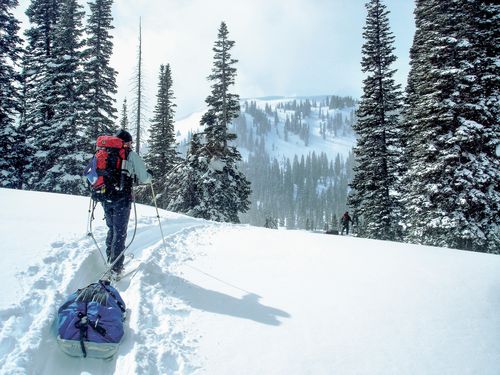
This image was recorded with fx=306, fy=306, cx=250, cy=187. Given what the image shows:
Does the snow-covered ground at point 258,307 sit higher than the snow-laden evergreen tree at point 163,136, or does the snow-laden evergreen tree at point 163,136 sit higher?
the snow-laden evergreen tree at point 163,136

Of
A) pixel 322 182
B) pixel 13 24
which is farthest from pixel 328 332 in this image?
pixel 322 182

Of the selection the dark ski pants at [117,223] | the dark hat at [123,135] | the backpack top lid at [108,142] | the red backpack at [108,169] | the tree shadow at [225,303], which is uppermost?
the dark hat at [123,135]

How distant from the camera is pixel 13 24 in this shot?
20.1 metres

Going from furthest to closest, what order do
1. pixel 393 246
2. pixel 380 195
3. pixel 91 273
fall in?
pixel 380 195 < pixel 393 246 < pixel 91 273

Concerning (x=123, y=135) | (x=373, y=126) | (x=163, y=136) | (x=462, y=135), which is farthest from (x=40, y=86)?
(x=462, y=135)

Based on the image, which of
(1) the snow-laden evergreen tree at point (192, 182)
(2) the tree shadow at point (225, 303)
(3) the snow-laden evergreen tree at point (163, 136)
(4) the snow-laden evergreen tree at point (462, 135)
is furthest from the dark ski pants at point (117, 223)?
(3) the snow-laden evergreen tree at point (163, 136)

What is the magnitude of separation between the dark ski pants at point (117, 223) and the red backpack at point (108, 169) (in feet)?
0.61

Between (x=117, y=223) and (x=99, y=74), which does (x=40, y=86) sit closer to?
(x=99, y=74)

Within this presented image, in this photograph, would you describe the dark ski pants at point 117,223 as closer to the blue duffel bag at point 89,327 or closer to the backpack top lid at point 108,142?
the backpack top lid at point 108,142

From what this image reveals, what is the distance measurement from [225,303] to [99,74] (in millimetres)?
24185

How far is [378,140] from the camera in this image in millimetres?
22234

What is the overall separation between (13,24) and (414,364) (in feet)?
89.3

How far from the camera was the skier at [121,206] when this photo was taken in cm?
562

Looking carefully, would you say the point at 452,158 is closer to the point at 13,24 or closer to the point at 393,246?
the point at 393,246
